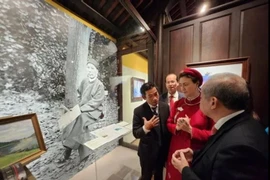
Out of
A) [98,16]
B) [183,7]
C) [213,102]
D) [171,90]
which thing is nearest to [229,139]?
[213,102]

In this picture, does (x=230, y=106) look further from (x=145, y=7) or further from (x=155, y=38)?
(x=145, y=7)

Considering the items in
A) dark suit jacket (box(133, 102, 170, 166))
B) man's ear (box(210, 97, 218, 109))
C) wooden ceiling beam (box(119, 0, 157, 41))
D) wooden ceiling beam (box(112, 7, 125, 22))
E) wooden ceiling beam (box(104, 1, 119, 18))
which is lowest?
dark suit jacket (box(133, 102, 170, 166))

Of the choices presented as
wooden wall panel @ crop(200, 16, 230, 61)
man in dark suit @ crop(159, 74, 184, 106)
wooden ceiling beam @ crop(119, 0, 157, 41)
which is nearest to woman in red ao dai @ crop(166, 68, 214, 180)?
man in dark suit @ crop(159, 74, 184, 106)

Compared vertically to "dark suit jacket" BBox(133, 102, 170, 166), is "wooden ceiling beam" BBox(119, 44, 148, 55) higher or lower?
higher

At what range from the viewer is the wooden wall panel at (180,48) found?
177 centimetres

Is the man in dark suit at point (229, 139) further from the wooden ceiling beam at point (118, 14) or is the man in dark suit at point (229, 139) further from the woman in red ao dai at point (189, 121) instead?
the wooden ceiling beam at point (118, 14)

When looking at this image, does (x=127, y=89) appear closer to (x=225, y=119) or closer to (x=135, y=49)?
(x=135, y=49)

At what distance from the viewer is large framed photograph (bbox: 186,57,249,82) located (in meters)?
1.39

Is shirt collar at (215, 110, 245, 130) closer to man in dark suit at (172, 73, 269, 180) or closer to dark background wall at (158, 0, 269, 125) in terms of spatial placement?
man in dark suit at (172, 73, 269, 180)

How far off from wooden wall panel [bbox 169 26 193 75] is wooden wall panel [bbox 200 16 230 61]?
153 mm

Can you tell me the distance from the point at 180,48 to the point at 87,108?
1.56 m

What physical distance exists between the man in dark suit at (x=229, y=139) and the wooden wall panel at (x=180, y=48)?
1219mm

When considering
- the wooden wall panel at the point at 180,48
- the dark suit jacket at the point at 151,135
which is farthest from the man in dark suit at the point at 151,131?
the wooden wall panel at the point at 180,48

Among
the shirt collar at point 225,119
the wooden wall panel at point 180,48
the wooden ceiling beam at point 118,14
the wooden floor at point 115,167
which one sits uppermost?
the wooden ceiling beam at point 118,14
